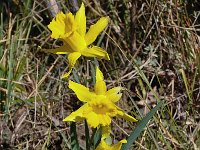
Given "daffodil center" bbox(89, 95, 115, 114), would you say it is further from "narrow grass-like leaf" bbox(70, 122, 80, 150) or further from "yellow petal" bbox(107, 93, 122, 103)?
"narrow grass-like leaf" bbox(70, 122, 80, 150)

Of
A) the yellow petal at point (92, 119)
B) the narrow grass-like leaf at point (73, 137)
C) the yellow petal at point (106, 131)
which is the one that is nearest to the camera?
the yellow petal at point (92, 119)

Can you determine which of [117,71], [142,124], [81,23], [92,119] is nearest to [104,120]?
[92,119]

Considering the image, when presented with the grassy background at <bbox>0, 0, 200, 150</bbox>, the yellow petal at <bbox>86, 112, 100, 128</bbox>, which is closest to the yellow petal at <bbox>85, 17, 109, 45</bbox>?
the yellow petal at <bbox>86, 112, 100, 128</bbox>

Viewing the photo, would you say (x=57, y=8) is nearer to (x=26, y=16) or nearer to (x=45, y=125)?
(x=26, y=16)

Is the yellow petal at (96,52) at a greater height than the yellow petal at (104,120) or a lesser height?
greater

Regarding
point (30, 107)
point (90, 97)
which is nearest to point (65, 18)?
point (90, 97)

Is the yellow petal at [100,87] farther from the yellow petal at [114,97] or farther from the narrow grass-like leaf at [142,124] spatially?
the narrow grass-like leaf at [142,124]

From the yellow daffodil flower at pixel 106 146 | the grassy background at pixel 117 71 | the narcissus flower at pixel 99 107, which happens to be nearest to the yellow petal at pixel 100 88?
the narcissus flower at pixel 99 107
